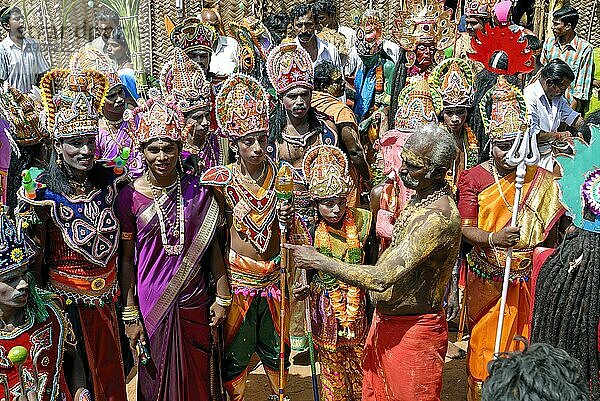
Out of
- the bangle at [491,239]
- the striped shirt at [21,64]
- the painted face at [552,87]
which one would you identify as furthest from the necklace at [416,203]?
A: the striped shirt at [21,64]

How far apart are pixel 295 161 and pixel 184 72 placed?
116cm

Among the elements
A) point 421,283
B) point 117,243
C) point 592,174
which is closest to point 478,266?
point 421,283

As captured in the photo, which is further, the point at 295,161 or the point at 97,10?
the point at 97,10

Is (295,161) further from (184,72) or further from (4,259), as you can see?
(4,259)

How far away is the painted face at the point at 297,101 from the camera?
5492mm

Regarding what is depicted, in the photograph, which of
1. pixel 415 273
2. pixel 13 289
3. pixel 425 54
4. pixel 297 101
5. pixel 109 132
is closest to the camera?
pixel 13 289

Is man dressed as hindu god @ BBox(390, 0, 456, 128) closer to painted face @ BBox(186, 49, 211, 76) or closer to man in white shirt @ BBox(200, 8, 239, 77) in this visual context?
man in white shirt @ BBox(200, 8, 239, 77)

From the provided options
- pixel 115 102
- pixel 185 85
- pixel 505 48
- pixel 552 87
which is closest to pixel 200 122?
pixel 185 85

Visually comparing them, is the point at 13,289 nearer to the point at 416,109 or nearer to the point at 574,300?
the point at 574,300

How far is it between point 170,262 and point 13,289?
1.01 metres

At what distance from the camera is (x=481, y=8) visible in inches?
350

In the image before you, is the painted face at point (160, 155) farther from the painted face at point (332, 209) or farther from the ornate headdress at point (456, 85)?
the ornate headdress at point (456, 85)

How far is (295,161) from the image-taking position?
5547 mm

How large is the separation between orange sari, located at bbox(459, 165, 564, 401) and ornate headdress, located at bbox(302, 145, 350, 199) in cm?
79
